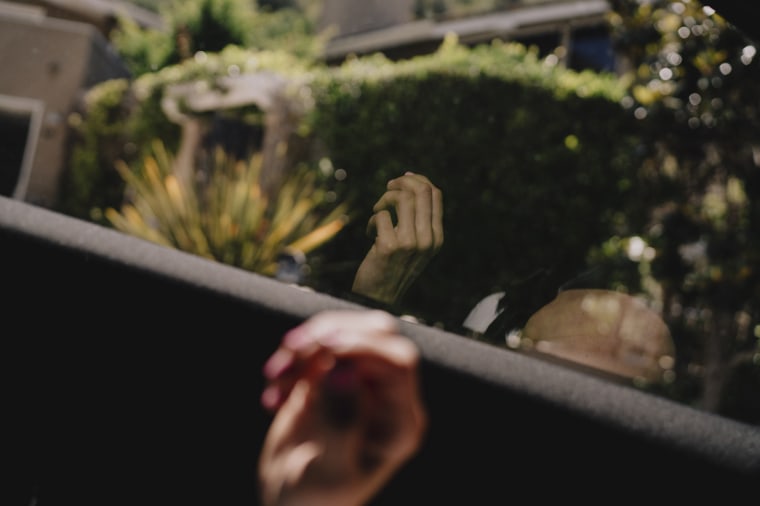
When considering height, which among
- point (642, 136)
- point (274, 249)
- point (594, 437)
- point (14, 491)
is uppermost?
point (594, 437)

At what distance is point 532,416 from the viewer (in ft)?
2.36

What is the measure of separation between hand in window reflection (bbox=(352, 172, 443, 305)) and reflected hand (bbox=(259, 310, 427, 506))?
46 centimetres

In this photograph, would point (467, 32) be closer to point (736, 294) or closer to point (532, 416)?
point (736, 294)

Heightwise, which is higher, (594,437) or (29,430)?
(594,437)

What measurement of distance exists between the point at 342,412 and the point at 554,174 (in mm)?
6029

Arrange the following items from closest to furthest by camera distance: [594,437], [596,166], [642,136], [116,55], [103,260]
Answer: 1. [594,437]
2. [103,260]
3. [642,136]
4. [596,166]
5. [116,55]

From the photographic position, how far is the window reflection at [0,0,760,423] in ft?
7.77

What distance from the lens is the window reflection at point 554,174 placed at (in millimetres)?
2369

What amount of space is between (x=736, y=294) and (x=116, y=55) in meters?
13.4

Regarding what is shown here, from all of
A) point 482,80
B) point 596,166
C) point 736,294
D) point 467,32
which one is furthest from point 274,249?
point 467,32

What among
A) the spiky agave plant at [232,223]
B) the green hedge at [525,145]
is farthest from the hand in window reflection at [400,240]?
the green hedge at [525,145]

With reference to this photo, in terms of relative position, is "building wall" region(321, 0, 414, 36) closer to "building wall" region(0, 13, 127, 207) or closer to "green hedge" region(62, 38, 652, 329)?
"building wall" region(0, 13, 127, 207)

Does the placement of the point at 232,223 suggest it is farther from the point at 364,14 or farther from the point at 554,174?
the point at 364,14

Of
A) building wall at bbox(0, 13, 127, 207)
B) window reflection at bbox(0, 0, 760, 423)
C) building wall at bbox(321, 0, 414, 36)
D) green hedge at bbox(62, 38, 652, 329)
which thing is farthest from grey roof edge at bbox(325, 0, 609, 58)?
green hedge at bbox(62, 38, 652, 329)
